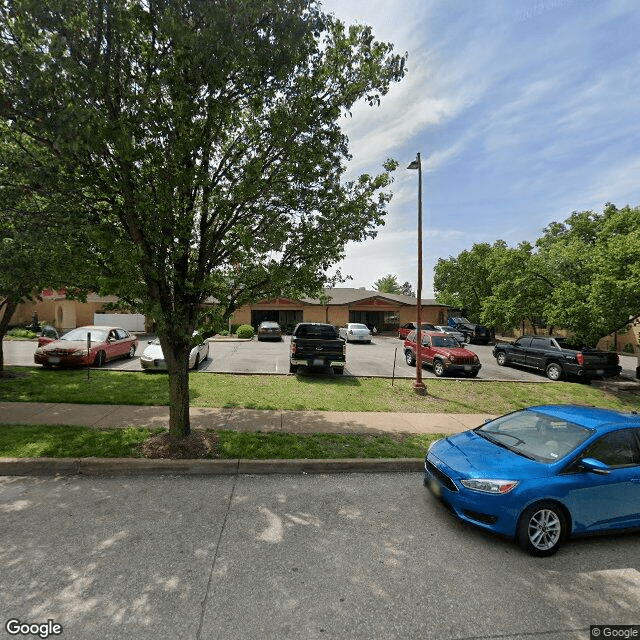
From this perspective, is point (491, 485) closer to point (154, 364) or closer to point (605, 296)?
point (154, 364)

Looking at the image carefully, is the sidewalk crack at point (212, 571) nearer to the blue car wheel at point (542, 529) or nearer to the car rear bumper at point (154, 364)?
the blue car wheel at point (542, 529)

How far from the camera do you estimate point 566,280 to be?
61.4ft

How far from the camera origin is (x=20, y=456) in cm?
569

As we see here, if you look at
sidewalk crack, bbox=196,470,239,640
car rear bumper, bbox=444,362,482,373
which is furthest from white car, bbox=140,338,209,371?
car rear bumper, bbox=444,362,482,373

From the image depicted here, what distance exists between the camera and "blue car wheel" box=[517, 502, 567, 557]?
3.93 meters

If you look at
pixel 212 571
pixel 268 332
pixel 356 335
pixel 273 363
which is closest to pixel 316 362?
pixel 273 363

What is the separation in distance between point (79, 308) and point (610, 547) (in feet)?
123

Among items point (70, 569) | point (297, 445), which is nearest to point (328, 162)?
point (297, 445)

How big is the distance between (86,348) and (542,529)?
Answer: 45.6 feet

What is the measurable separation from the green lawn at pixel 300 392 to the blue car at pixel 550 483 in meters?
5.15

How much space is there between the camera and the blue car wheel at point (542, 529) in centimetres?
393

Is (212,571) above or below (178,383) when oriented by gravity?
below

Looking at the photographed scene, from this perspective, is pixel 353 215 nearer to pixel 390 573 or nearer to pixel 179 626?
pixel 390 573

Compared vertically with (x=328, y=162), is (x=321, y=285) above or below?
below
